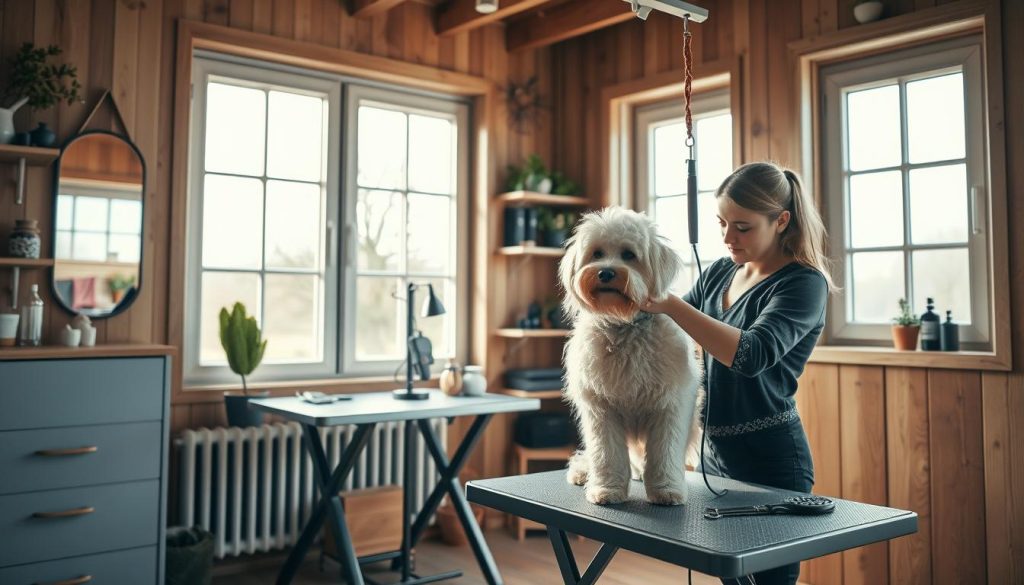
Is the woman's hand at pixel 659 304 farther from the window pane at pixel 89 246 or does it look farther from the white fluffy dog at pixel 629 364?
the window pane at pixel 89 246

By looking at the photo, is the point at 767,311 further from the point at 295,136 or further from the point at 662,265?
the point at 295,136

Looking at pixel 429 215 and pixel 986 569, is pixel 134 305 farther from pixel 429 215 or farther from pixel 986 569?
pixel 986 569

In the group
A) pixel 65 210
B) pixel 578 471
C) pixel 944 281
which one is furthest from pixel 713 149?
pixel 65 210

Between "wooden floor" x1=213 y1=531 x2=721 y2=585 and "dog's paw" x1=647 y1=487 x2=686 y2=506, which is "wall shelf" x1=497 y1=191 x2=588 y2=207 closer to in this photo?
"wooden floor" x1=213 y1=531 x2=721 y2=585

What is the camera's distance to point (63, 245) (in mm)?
3098

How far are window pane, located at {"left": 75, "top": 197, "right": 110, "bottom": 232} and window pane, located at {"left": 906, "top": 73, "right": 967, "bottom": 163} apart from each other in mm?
3122

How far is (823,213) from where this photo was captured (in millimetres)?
3422

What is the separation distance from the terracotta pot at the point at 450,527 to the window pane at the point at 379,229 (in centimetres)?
120

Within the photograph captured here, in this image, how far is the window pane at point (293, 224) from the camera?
3740 mm

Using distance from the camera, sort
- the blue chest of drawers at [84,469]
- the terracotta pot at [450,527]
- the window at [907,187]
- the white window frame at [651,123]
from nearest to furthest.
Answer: the blue chest of drawers at [84,469], the window at [907,187], the terracotta pot at [450,527], the white window frame at [651,123]

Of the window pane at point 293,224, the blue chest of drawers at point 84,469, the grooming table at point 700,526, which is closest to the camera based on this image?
the grooming table at point 700,526

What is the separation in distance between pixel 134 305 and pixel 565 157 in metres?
2.32

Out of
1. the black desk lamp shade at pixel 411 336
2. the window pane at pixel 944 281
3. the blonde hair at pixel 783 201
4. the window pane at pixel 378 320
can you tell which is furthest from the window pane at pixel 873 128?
the window pane at pixel 378 320

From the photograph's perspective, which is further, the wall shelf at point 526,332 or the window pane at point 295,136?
the wall shelf at point 526,332
